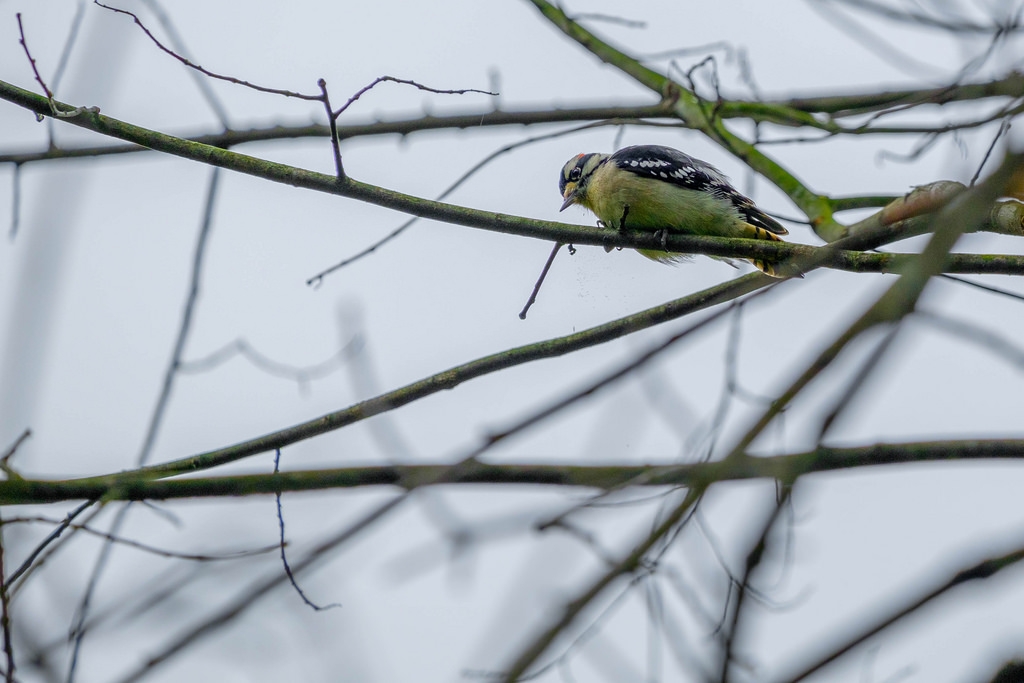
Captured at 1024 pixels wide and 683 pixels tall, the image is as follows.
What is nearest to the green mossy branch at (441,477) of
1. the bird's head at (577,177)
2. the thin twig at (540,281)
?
the thin twig at (540,281)

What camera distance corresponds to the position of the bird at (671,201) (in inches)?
218

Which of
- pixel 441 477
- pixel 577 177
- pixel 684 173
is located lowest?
pixel 441 477

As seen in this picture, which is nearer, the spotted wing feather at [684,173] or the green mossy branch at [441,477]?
the green mossy branch at [441,477]

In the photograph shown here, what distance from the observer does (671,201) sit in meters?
5.53

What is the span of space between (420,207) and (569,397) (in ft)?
5.46

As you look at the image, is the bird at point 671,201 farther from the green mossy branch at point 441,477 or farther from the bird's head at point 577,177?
the green mossy branch at point 441,477

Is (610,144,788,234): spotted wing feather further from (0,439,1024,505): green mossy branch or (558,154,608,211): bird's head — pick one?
(0,439,1024,505): green mossy branch

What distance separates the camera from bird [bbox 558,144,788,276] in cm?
553

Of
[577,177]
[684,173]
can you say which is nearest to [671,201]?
[684,173]

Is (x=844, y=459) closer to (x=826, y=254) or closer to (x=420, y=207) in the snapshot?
(x=826, y=254)

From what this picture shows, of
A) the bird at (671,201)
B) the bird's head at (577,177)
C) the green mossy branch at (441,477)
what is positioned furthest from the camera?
the bird's head at (577,177)

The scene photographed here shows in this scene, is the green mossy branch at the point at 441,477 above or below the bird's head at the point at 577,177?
below

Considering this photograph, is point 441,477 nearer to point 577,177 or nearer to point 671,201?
point 671,201

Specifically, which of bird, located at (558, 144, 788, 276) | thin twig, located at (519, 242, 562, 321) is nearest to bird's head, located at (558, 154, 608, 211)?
bird, located at (558, 144, 788, 276)
